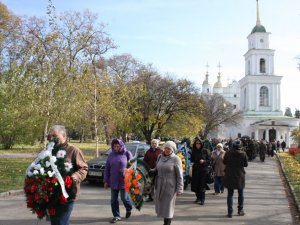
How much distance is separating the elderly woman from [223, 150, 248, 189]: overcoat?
2.82 meters

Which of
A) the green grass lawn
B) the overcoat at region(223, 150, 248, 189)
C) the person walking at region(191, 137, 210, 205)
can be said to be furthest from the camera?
the green grass lawn

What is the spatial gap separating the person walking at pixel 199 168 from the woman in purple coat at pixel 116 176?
3.05 m

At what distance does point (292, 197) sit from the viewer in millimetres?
14867

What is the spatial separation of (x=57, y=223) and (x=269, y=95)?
284 ft

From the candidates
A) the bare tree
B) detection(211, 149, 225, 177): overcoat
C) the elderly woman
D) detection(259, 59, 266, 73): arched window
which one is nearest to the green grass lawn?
detection(211, 149, 225, 177): overcoat

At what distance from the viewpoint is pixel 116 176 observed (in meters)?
9.94

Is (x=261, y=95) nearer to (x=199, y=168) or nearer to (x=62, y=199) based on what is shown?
(x=199, y=168)

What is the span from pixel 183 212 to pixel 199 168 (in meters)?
1.92

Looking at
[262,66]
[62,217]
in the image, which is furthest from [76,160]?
[262,66]

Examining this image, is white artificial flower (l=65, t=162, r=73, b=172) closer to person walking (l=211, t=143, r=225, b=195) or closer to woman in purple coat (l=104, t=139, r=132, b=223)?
woman in purple coat (l=104, t=139, r=132, b=223)

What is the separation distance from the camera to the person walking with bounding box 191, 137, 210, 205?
12688mm

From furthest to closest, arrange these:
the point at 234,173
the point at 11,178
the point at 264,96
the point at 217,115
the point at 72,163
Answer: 1. the point at 264,96
2. the point at 217,115
3. the point at 11,178
4. the point at 234,173
5. the point at 72,163

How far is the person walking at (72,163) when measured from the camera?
6.01 metres

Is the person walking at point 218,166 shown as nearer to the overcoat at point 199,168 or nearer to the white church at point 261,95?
the overcoat at point 199,168
